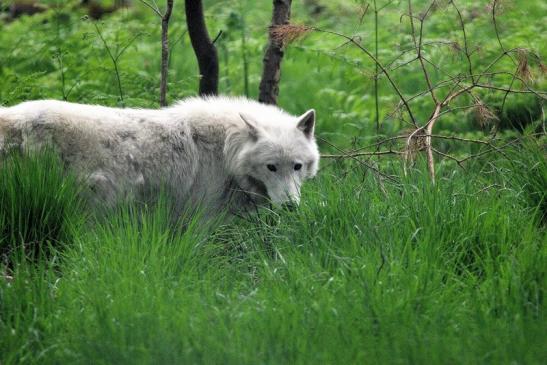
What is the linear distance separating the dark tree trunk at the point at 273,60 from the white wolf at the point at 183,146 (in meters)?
0.99

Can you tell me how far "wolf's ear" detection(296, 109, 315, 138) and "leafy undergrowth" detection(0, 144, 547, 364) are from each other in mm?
788

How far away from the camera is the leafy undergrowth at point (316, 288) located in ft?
12.1

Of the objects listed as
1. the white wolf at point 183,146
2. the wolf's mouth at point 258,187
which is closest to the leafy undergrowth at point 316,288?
the white wolf at point 183,146

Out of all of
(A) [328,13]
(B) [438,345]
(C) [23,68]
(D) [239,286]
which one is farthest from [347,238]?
(A) [328,13]

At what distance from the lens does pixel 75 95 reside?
26.5 feet

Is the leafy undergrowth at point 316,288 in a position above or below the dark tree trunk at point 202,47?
below

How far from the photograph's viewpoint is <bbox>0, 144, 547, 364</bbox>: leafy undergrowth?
3.68 meters

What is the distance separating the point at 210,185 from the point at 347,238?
64.7 inches

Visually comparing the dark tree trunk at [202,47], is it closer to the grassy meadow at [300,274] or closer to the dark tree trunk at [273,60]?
the dark tree trunk at [273,60]

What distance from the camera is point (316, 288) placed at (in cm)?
420

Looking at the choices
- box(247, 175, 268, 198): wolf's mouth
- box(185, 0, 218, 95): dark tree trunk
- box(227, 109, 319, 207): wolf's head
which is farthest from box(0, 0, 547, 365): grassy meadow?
box(185, 0, 218, 95): dark tree trunk

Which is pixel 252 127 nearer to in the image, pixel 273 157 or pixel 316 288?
pixel 273 157

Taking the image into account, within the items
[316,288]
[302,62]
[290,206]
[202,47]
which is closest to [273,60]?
[202,47]

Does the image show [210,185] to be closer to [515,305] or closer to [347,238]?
[347,238]
